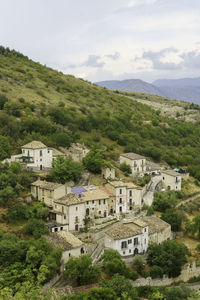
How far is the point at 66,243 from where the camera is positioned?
3438 cm

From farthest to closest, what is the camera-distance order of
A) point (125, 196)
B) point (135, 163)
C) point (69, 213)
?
1. point (135, 163)
2. point (125, 196)
3. point (69, 213)

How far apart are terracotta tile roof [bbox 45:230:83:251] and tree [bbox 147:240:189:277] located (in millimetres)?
8223

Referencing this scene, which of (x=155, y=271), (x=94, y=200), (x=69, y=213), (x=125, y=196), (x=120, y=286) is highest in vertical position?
(x=94, y=200)

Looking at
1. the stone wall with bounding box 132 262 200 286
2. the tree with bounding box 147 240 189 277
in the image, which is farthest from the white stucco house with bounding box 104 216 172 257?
the stone wall with bounding box 132 262 200 286

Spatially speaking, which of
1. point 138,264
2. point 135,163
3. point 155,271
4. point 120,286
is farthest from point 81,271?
point 135,163

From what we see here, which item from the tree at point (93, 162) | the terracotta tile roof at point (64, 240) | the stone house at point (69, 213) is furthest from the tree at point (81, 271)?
the tree at point (93, 162)

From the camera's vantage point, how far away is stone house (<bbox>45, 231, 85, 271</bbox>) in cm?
3366

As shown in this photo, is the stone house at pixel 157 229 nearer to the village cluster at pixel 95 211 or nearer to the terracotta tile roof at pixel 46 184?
the village cluster at pixel 95 211

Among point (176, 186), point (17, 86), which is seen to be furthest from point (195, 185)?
point (17, 86)

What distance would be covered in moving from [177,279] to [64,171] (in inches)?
763

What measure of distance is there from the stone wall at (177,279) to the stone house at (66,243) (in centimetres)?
631

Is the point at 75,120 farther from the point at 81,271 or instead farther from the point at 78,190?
the point at 81,271

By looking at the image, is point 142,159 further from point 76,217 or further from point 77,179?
point 76,217

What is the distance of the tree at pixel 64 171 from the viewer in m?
46.1
